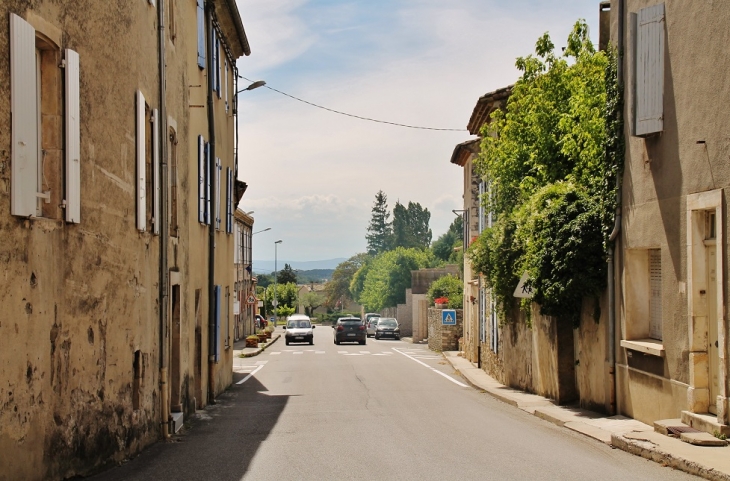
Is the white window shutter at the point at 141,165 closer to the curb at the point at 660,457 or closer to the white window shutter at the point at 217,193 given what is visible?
the curb at the point at 660,457

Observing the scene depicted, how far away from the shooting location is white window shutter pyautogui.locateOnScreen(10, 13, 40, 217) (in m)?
7.02

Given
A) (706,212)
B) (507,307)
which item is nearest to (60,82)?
(706,212)

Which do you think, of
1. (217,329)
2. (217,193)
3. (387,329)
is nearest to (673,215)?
(217,329)

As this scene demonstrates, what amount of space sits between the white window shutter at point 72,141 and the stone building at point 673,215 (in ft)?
23.6

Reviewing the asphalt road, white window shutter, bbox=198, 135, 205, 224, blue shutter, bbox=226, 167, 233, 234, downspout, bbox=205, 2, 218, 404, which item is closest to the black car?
blue shutter, bbox=226, 167, 233, 234

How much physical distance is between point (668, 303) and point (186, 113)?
8.85 meters

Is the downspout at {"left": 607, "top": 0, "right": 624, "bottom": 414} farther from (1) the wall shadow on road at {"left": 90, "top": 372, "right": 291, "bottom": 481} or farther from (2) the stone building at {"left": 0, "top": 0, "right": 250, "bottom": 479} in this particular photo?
(2) the stone building at {"left": 0, "top": 0, "right": 250, "bottom": 479}

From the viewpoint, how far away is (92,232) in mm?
9172

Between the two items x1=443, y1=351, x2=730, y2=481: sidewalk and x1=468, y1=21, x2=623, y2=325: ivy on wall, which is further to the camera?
x1=468, y1=21, x2=623, y2=325: ivy on wall

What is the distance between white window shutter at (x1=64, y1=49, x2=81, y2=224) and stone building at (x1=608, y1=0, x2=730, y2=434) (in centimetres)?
720

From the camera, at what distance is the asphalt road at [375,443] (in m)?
9.27

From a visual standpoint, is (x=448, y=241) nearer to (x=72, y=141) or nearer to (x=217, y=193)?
(x=217, y=193)

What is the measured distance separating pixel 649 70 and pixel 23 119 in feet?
28.4

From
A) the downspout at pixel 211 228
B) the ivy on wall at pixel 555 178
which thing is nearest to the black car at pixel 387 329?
the ivy on wall at pixel 555 178
